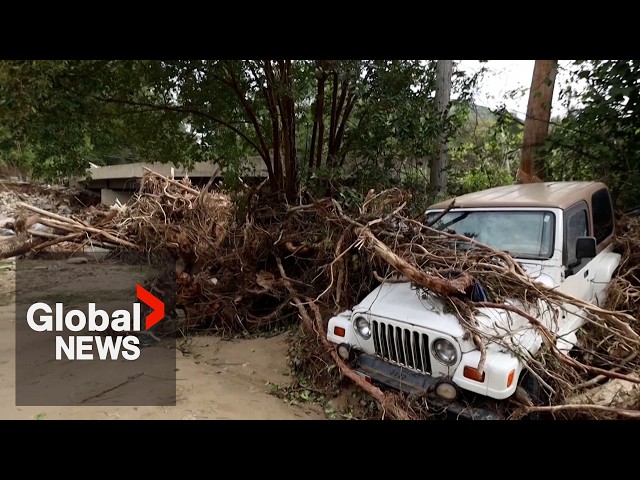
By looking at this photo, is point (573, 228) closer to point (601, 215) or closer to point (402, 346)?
point (601, 215)

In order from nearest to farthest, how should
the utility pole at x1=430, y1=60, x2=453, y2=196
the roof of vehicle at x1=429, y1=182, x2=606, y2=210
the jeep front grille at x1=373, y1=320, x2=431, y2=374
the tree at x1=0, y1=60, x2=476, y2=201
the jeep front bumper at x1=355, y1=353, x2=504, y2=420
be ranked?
the jeep front bumper at x1=355, y1=353, x2=504, y2=420 < the jeep front grille at x1=373, y1=320, x2=431, y2=374 < the roof of vehicle at x1=429, y1=182, x2=606, y2=210 < the tree at x1=0, y1=60, x2=476, y2=201 < the utility pole at x1=430, y1=60, x2=453, y2=196

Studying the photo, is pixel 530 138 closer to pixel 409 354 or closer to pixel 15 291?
pixel 409 354

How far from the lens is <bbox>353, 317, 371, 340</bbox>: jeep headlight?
132 inches

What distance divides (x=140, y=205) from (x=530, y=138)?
7.52 meters

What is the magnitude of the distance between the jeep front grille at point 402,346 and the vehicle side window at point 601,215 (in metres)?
2.78

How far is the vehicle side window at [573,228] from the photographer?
358 cm

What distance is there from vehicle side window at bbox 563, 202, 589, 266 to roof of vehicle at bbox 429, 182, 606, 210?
10 cm

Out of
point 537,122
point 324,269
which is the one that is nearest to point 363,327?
point 324,269

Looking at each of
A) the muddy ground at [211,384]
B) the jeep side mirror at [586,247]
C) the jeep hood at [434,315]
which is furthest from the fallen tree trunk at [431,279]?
the muddy ground at [211,384]

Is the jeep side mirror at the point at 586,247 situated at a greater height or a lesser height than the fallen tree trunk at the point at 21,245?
greater

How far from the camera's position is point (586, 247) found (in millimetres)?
3393

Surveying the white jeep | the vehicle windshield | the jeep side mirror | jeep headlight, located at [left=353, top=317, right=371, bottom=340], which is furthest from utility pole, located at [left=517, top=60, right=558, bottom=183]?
jeep headlight, located at [left=353, top=317, right=371, bottom=340]

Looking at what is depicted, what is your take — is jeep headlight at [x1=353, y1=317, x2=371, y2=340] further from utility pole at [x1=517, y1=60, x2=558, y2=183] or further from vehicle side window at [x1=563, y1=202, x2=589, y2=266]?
utility pole at [x1=517, y1=60, x2=558, y2=183]

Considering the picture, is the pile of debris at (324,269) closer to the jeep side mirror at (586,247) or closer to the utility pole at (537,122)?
the jeep side mirror at (586,247)
